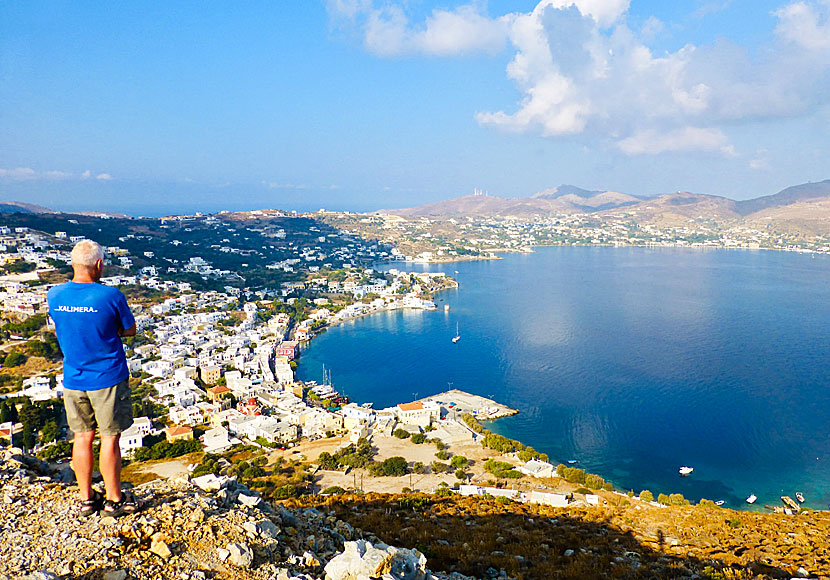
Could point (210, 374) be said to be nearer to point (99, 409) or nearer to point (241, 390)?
point (241, 390)

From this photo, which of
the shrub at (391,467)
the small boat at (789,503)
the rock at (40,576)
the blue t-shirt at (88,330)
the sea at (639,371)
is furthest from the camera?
the sea at (639,371)

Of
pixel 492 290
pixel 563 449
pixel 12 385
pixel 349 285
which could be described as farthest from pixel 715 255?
pixel 12 385

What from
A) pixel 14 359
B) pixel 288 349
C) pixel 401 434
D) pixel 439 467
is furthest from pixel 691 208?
pixel 14 359

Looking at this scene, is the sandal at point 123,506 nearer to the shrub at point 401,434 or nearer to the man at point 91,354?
the man at point 91,354

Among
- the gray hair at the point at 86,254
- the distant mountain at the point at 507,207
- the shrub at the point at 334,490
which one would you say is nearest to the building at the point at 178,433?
the shrub at the point at 334,490

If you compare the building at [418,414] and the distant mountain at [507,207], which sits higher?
the distant mountain at [507,207]

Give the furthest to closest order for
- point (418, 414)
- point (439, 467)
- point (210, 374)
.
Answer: point (210, 374)
point (418, 414)
point (439, 467)

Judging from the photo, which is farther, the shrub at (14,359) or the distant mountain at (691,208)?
the distant mountain at (691,208)

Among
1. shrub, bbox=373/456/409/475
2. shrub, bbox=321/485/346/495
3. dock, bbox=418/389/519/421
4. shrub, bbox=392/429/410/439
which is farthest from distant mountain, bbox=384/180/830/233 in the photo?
shrub, bbox=321/485/346/495
